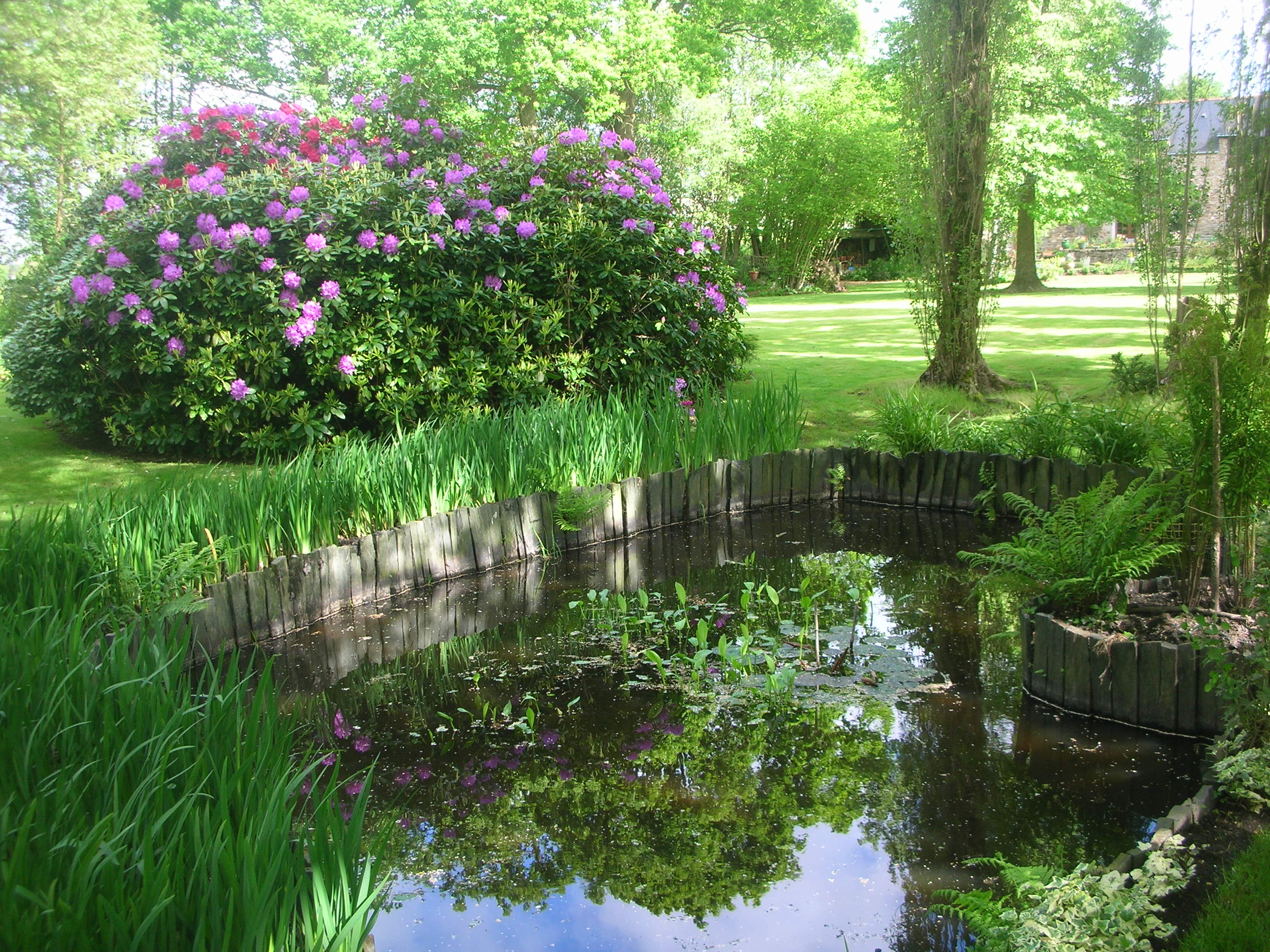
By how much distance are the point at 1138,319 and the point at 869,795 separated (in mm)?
15283

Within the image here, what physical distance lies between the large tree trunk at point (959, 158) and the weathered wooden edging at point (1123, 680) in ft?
18.9

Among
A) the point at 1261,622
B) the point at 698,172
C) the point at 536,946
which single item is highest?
the point at 698,172

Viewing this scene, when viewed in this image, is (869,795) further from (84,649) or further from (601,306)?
(601,306)

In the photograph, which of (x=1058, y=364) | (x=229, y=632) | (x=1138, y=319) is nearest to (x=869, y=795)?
(x=229, y=632)

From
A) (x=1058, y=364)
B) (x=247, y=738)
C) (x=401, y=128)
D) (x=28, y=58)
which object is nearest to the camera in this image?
(x=28, y=58)

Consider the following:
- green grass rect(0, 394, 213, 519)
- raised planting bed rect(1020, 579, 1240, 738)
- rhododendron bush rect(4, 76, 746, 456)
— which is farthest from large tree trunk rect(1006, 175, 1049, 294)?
raised planting bed rect(1020, 579, 1240, 738)

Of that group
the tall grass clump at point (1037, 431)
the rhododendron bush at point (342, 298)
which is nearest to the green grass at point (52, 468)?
the rhododendron bush at point (342, 298)

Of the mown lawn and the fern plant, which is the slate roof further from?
the fern plant

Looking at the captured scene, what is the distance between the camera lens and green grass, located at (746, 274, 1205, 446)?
962cm

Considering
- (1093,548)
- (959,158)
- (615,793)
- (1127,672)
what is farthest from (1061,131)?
(615,793)

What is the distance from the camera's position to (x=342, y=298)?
7250 millimetres

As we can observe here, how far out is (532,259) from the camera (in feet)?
26.0

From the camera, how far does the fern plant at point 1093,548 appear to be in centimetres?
412

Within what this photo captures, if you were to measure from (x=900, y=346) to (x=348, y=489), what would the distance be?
32.8 ft
